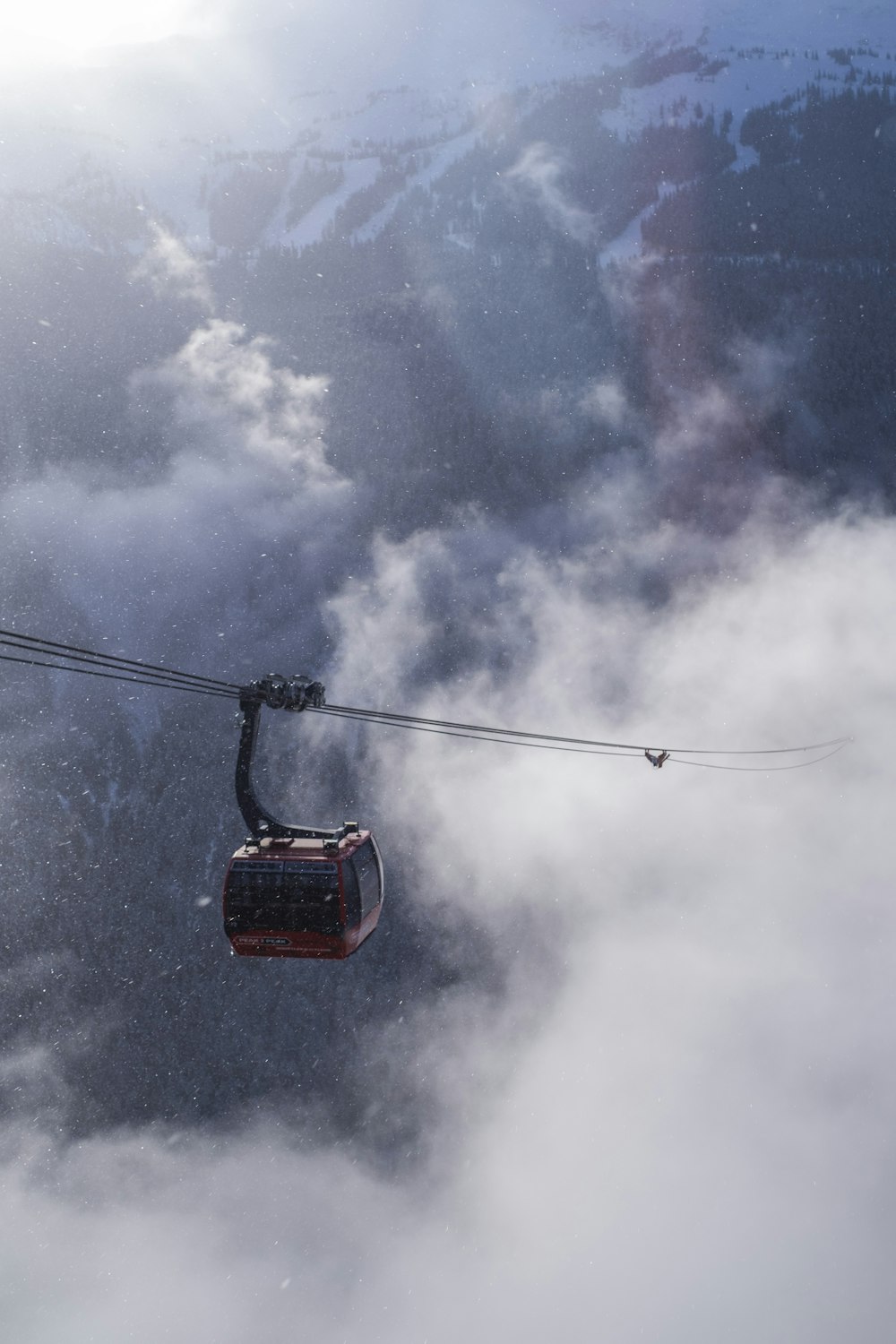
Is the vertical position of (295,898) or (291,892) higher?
(291,892)

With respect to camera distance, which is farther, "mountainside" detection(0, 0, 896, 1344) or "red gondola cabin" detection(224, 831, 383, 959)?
"mountainside" detection(0, 0, 896, 1344)

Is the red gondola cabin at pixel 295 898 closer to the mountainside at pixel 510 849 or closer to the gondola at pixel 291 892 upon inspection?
the gondola at pixel 291 892

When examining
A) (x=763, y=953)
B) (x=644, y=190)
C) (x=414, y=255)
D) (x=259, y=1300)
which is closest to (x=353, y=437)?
(x=414, y=255)

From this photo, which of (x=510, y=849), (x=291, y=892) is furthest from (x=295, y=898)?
(x=510, y=849)

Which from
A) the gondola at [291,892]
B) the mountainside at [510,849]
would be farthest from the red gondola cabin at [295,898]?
the mountainside at [510,849]

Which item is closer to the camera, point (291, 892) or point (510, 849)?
point (291, 892)

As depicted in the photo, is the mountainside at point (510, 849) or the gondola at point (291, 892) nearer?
the gondola at point (291, 892)

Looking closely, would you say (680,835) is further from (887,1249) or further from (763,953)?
(887,1249)

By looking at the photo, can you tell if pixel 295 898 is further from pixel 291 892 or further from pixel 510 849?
pixel 510 849

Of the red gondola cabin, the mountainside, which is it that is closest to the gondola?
the red gondola cabin

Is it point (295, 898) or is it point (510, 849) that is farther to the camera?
point (510, 849)

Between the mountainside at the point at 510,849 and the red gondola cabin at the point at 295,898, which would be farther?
the mountainside at the point at 510,849

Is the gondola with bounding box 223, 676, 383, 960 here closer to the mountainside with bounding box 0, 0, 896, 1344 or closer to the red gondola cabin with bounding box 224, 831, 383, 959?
the red gondola cabin with bounding box 224, 831, 383, 959
